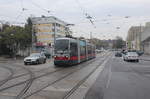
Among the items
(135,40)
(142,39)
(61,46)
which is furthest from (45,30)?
(61,46)

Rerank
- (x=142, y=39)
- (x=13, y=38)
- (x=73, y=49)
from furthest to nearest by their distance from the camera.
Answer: (x=142, y=39), (x=13, y=38), (x=73, y=49)

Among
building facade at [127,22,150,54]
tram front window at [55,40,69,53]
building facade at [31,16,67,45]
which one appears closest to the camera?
tram front window at [55,40,69,53]

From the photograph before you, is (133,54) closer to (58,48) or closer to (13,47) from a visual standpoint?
(58,48)

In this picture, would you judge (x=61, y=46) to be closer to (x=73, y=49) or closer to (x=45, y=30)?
(x=73, y=49)

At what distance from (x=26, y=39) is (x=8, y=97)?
1947 inches

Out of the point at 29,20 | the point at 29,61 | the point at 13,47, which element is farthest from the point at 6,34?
the point at 29,61

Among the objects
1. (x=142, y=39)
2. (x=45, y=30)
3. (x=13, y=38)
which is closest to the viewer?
(x=13, y=38)

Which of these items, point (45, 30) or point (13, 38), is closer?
point (13, 38)

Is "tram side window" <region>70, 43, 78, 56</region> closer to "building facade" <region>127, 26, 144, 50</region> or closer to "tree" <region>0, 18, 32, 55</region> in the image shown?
"tree" <region>0, 18, 32, 55</region>

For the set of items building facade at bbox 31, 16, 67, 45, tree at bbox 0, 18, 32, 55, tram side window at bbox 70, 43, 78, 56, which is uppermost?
building facade at bbox 31, 16, 67, 45

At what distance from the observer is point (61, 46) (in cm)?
2483

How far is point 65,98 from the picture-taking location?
843 cm

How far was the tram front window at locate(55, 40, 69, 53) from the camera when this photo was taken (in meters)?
24.6

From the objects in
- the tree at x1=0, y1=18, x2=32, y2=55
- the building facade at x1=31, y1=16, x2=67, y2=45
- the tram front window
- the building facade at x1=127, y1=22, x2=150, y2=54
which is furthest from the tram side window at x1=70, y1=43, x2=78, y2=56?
the building facade at x1=31, y1=16, x2=67, y2=45
